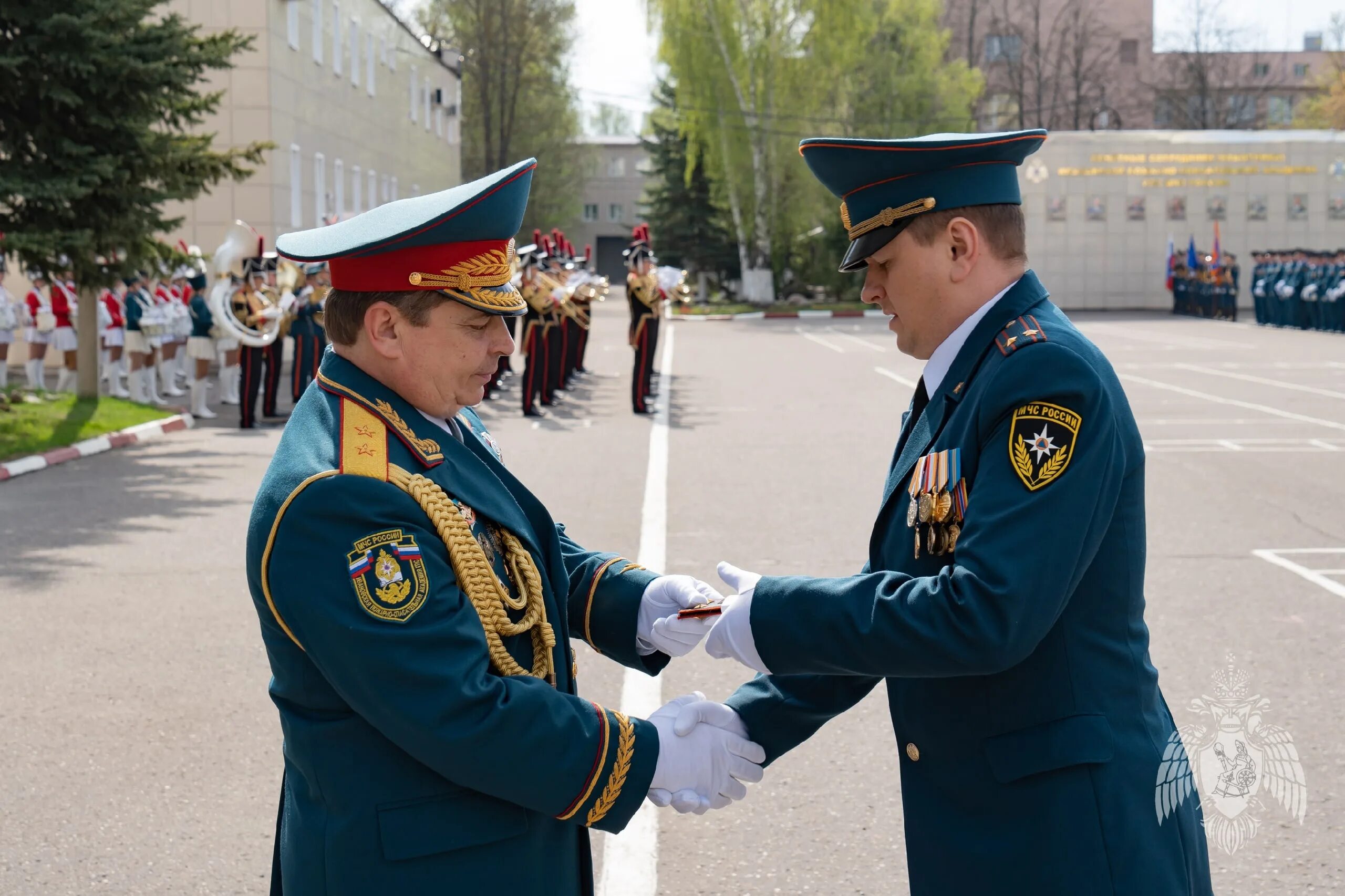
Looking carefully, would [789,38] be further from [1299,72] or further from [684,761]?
[1299,72]

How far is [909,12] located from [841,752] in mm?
55478

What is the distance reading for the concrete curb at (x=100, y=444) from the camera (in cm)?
1330

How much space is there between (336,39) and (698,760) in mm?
35543

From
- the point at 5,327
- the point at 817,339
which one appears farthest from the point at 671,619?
the point at 817,339

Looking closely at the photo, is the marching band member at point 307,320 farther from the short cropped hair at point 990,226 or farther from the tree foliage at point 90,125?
the short cropped hair at point 990,226

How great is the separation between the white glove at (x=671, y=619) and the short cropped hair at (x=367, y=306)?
76cm

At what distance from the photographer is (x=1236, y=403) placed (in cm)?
1822

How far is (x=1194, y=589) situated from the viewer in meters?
7.75

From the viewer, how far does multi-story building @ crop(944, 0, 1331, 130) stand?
7075 centimetres

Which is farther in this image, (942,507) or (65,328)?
(65,328)

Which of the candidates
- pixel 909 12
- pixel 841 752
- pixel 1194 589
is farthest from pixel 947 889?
pixel 909 12

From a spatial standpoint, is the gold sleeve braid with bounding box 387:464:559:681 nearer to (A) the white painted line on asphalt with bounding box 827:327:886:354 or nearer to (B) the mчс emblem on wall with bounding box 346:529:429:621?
(B) the mчс emblem on wall with bounding box 346:529:429:621

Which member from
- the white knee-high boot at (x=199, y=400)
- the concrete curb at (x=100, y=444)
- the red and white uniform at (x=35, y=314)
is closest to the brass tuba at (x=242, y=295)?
the white knee-high boot at (x=199, y=400)

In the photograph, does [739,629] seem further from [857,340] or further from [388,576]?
[857,340]
